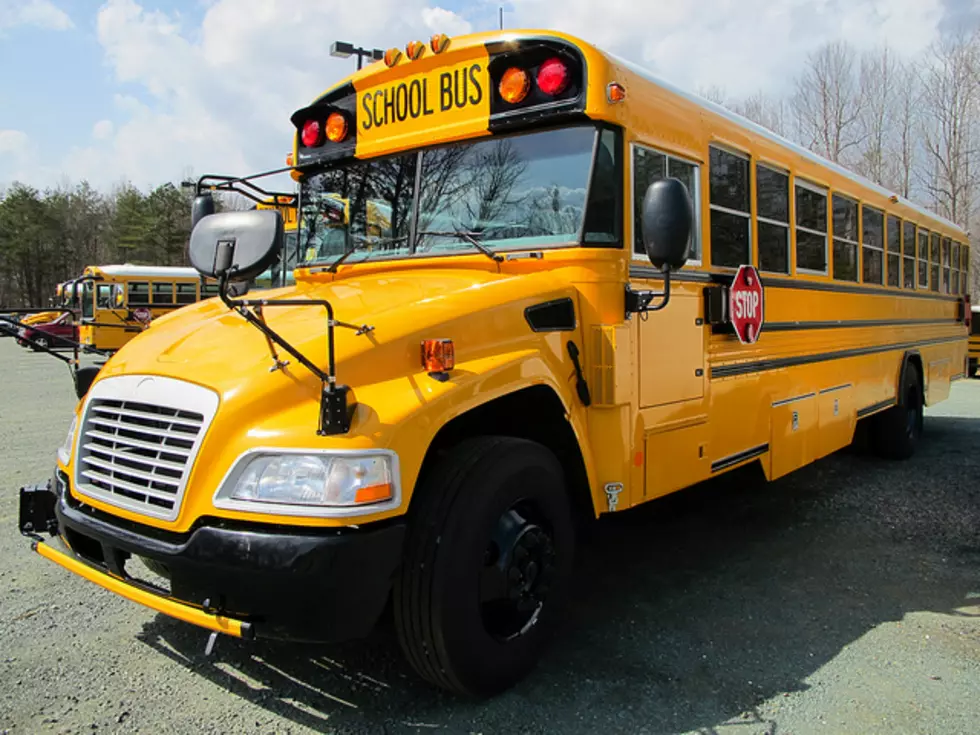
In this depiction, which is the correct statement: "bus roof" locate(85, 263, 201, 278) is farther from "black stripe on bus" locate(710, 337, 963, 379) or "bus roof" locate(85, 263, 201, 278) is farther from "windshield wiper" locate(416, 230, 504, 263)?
"windshield wiper" locate(416, 230, 504, 263)

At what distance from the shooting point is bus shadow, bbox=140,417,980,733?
269 cm

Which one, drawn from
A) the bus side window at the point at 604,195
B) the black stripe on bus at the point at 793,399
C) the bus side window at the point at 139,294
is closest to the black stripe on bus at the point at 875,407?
the black stripe on bus at the point at 793,399

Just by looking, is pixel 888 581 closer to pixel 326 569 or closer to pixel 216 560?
pixel 326 569

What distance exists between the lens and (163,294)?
2198cm

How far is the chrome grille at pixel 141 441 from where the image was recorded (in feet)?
7.70

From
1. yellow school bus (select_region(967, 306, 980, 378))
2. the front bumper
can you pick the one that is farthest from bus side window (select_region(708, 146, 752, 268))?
yellow school bus (select_region(967, 306, 980, 378))

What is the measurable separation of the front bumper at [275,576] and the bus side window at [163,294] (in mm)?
21382

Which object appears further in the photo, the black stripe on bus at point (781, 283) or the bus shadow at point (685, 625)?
the black stripe on bus at point (781, 283)

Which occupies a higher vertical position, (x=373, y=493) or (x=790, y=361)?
(x=790, y=361)

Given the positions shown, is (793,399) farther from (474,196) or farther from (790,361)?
(474,196)

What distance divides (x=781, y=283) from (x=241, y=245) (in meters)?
3.53

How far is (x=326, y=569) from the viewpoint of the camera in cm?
218

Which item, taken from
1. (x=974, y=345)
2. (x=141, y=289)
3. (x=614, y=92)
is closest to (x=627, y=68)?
(x=614, y=92)

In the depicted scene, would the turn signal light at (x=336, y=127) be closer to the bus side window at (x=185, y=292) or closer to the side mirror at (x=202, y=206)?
the side mirror at (x=202, y=206)
